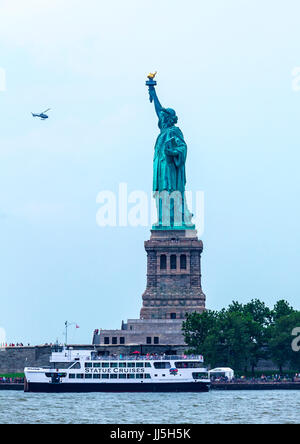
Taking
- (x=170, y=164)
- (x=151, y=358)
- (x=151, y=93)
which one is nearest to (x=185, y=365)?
(x=151, y=358)

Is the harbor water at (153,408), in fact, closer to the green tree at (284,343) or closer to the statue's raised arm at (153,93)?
the green tree at (284,343)

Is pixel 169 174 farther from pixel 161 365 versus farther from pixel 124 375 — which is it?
pixel 124 375

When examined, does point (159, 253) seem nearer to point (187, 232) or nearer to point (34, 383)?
point (187, 232)

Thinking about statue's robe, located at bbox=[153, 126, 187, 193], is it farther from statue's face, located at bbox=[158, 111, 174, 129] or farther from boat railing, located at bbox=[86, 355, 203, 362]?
boat railing, located at bbox=[86, 355, 203, 362]

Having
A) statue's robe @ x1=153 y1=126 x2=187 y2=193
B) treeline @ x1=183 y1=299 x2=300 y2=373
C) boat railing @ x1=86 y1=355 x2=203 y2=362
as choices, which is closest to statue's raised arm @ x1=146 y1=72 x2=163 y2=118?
statue's robe @ x1=153 y1=126 x2=187 y2=193

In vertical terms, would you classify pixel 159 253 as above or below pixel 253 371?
above
